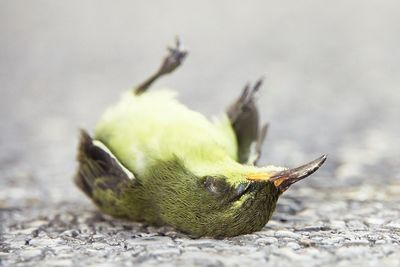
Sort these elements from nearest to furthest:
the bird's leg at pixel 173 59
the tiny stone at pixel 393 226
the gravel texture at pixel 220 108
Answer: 1. the gravel texture at pixel 220 108
2. the tiny stone at pixel 393 226
3. the bird's leg at pixel 173 59

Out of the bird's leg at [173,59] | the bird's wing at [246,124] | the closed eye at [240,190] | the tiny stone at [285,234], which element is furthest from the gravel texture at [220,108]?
the bird's leg at [173,59]

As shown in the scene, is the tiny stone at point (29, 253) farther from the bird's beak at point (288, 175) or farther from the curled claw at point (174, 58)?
the curled claw at point (174, 58)

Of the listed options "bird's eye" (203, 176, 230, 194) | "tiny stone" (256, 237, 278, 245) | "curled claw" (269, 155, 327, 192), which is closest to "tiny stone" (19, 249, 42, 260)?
"bird's eye" (203, 176, 230, 194)

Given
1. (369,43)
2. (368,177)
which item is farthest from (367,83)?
(368,177)

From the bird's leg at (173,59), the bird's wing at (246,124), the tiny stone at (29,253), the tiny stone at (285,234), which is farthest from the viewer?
the bird's leg at (173,59)

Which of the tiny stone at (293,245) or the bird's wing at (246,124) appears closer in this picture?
the tiny stone at (293,245)

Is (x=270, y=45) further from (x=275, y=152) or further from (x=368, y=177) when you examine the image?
(x=368, y=177)

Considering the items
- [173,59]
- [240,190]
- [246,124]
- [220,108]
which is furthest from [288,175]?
[220,108]

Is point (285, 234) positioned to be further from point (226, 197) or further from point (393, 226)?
point (393, 226)
